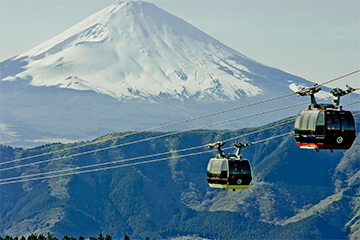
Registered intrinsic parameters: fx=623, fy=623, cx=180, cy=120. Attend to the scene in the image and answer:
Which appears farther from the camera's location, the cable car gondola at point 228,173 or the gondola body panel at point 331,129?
the cable car gondola at point 228,173

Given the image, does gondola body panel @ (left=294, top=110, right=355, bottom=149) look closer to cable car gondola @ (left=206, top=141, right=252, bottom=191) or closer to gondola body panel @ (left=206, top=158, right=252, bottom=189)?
cable car gondola @ (left=206, top=141, right=252, bottom=191)

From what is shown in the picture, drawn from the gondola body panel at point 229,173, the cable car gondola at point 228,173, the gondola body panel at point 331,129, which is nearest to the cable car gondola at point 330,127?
the gondola body panel at point 331,129

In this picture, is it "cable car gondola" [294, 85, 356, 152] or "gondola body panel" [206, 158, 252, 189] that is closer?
"cable car gondola" [294, 85, 356, 152]

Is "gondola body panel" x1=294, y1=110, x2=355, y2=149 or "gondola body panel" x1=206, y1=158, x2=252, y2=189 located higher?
"gondola body panel" x1=294, y1=110, x2=355, y2=149

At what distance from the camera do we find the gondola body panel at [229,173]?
151 feet

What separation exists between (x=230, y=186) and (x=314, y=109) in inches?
343

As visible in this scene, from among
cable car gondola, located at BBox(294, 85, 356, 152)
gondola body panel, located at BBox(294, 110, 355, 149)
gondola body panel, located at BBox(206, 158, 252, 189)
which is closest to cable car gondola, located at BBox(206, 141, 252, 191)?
gondola body panel, located at BBox(206, 158, 252, 189)

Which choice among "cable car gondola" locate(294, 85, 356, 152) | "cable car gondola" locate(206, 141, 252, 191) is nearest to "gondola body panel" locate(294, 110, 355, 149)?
"cable car gondola" locate(294, 85, 356, 152)

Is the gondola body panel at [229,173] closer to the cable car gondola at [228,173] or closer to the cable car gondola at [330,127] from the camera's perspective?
the cable car gondola at [228,173]

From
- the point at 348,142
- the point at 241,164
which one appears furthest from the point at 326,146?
the point at 241,164

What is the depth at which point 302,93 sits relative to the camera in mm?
40500

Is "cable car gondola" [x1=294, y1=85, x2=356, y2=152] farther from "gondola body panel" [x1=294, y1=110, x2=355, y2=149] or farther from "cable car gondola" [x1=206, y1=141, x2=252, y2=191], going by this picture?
"cable car gondola" [x1=206, y1=141, x2=252, y2=191]

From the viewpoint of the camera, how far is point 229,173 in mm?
46062

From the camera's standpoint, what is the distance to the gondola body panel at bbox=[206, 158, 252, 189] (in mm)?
46125
